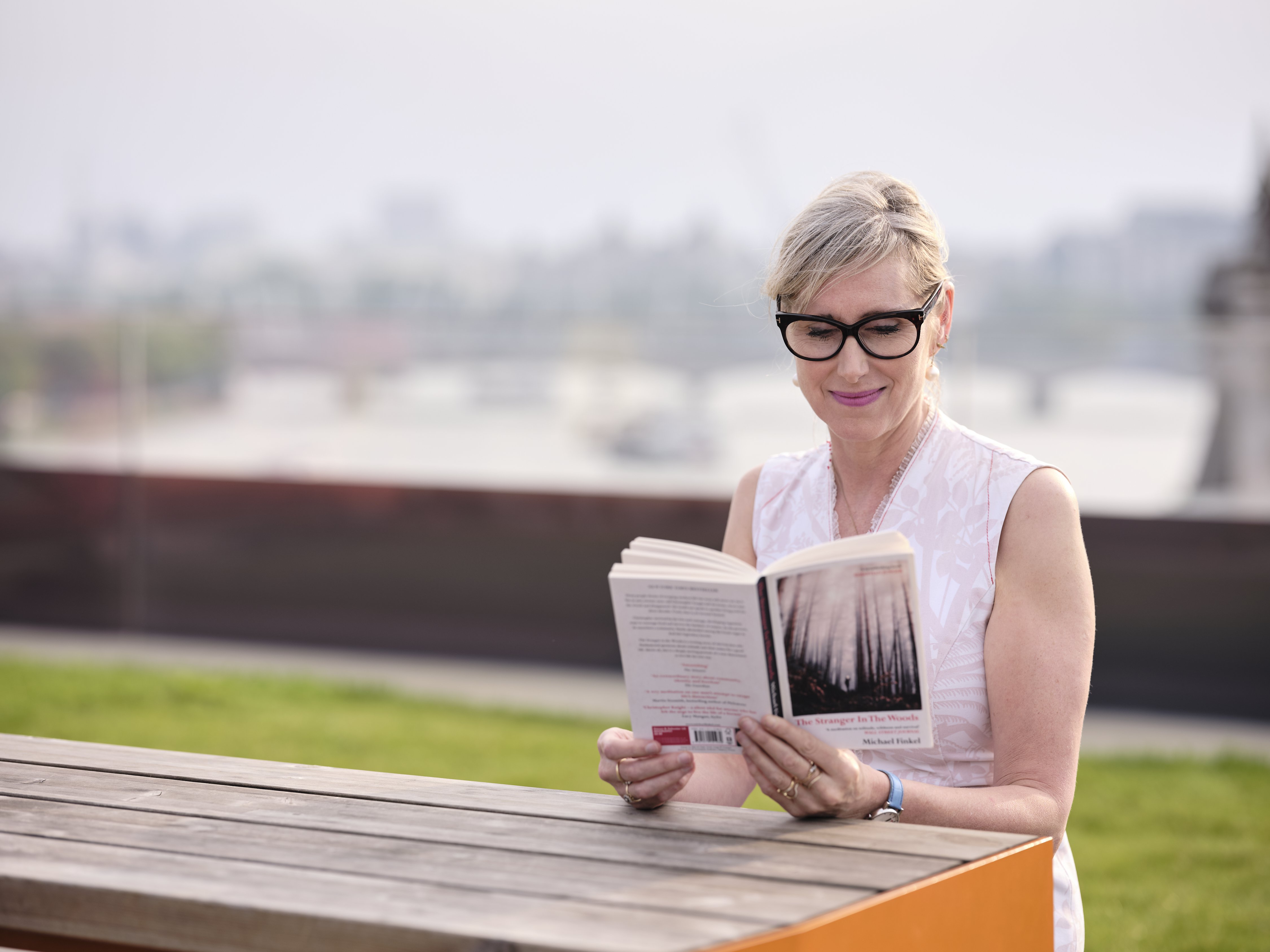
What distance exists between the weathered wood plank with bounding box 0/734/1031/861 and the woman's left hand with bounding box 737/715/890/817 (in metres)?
0.03

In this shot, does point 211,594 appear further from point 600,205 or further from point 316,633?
point 600,205

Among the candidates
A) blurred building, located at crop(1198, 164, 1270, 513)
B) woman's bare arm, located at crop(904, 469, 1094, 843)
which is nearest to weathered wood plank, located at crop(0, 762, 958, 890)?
woman's bare arm, located at crop(904, 469, 1094, 843)

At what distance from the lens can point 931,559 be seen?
1.88m

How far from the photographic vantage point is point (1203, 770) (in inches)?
189

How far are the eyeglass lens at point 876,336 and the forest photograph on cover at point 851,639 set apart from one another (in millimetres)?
473

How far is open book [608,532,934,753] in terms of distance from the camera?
147 cm

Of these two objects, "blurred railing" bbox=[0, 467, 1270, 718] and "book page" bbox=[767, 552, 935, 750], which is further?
"blurred railing" bbox=[0, 467, 1270, 718]

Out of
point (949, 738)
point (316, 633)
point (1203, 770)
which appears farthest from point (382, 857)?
point (316, 633)

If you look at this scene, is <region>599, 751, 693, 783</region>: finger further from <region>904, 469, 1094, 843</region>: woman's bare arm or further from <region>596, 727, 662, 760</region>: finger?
<region>904, 469, 1094, 843</region>: woman's bare arm

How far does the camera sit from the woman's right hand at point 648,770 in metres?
1.65

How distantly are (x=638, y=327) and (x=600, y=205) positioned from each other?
3.06 ft

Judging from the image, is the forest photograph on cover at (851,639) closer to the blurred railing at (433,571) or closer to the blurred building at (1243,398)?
the blurred railing at (433,571)

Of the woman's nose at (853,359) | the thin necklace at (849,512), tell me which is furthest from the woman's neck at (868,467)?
the woman's nose at (853,359)

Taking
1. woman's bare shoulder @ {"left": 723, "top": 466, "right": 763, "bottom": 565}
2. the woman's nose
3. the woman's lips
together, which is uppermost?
the woman's nose
